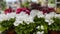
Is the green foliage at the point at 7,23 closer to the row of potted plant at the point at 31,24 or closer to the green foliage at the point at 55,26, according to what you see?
the row of potted plant at the point at 31,24

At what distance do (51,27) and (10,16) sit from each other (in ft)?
0.99

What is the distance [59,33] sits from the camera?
99cm

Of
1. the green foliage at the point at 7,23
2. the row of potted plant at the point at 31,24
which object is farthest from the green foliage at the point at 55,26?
the green foliage at the point at 7,23

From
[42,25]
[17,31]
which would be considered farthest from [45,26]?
[17,31]

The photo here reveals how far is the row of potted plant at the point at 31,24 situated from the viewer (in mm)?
951

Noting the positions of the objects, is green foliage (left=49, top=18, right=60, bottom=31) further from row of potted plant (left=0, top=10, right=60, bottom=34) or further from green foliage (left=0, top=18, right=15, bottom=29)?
green foliage (left=0, top=18, right=15, bottom=29)

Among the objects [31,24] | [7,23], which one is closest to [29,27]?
[31,24]

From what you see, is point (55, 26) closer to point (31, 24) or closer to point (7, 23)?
point (31, 24)

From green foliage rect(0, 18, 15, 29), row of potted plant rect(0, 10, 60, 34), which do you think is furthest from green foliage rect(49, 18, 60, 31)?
green foliage rect(0, 18, 15, 29)

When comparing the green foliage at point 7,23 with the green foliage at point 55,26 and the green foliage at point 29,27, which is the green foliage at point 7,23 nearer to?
the green foliage at point 29,27

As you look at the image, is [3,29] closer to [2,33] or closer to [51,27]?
[2,33]

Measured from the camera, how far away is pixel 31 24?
957mm

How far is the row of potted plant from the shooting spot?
951mm

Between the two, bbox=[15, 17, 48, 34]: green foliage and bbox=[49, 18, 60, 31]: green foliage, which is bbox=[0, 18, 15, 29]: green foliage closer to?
bbox=[15, 17, 48, 34]: green foliage
